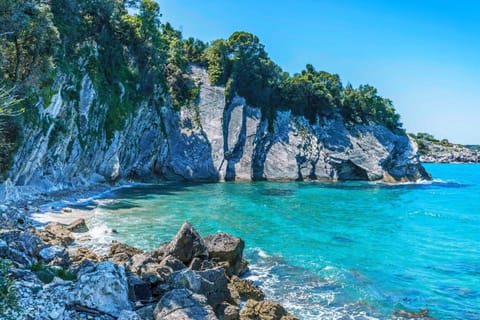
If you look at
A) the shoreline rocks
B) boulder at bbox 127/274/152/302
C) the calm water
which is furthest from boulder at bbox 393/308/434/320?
boulder at bbox 127/274/152/302

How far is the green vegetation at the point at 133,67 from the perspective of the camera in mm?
22344

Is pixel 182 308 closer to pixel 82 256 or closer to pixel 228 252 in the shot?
pixel 228 252

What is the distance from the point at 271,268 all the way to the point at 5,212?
13.4m

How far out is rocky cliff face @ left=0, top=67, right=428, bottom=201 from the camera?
33.9m

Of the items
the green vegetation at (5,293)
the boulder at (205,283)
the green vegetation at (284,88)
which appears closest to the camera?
the green vegetation at (5,293)

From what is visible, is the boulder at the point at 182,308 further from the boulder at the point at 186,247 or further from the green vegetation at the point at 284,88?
the green vegetation at the point at 284,88

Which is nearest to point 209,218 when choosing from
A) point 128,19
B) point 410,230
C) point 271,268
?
point 271,268

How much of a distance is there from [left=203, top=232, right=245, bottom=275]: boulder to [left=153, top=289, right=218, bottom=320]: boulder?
6.40 meters

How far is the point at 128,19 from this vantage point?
1794 inches

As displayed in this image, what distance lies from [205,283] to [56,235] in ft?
38.1

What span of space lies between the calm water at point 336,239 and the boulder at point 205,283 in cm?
289

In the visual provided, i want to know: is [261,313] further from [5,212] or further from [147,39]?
[147,39]

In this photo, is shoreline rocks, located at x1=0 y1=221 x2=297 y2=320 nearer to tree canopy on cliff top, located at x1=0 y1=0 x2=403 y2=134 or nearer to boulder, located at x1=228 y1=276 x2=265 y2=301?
boulder, located at x1=228 y1=276 x2=265 y2=301

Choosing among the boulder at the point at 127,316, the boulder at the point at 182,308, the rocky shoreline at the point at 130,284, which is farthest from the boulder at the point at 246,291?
the boulder at the point at 127,316
